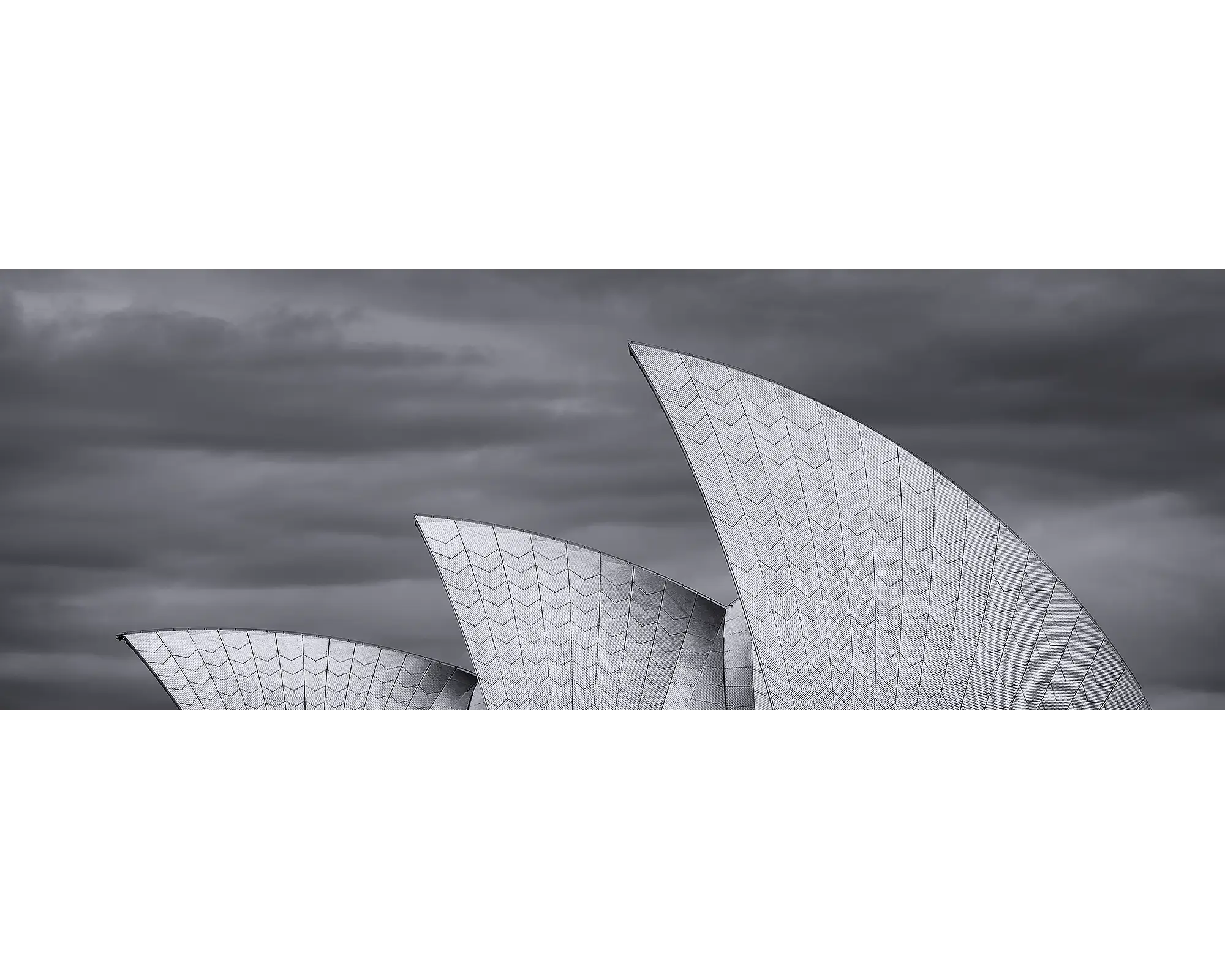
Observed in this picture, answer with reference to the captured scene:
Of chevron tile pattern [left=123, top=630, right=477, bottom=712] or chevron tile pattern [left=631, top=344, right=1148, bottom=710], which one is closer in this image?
chevron tile pattern [left=631, top=344, right=1148, bottom=710]

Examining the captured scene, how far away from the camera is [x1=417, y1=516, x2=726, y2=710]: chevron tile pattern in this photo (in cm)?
1675

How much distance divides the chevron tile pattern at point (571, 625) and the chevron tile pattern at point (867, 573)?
249 cm

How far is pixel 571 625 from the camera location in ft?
55.6

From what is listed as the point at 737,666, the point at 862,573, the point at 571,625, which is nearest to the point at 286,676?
the point at 571,625

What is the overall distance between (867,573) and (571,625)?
4.57 meters

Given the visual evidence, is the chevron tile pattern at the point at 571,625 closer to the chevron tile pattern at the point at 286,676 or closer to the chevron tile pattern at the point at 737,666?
the chevron tile pattern at the point at 737,666

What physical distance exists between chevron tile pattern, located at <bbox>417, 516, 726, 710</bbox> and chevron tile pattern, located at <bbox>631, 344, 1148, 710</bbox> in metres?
2.49

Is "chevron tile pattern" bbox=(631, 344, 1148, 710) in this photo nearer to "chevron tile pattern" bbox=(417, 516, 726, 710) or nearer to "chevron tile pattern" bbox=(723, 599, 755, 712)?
"chevron tile pattern" bbox=(723, 599, 755, 712)

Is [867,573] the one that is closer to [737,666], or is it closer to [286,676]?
[737,666]

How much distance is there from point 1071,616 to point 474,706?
28.4ft

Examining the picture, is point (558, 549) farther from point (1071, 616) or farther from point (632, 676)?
point (1071, 616)

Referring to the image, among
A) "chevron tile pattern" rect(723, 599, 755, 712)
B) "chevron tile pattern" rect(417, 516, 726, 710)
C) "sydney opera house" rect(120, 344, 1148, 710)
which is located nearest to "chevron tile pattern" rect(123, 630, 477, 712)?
"chevron tile pattern" rect(417, 516, 726, 710)

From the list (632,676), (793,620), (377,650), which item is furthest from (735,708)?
(377,650)

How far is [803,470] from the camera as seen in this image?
14781 millimetres
